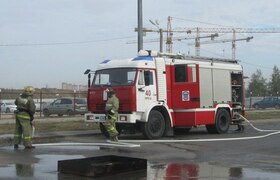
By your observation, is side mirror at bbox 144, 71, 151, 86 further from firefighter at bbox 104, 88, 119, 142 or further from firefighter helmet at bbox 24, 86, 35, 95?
firefighter helmet at bbox 24, 86, 35, 95

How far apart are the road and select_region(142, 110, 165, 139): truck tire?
909 mm

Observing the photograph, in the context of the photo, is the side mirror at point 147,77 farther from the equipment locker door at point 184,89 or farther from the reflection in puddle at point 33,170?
the reflection in puddle at point 33,170

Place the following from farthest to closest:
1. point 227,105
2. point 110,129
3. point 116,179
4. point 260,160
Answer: point 227,105, point 110,129, point 260,160, point 116,179

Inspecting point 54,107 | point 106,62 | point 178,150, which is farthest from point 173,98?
point 54,107

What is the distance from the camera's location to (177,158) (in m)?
12.6

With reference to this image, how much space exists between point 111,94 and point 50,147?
287cm

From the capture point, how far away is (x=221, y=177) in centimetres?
960

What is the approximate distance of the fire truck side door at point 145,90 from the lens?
1784 centimetres

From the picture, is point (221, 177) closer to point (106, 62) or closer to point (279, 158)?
point (279, 158)

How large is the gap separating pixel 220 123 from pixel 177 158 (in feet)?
30.0

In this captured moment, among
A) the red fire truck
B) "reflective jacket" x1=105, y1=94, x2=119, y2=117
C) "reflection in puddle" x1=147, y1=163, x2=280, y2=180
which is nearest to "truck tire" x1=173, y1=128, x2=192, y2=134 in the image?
the red fire truck

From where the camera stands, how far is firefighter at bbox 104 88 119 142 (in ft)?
53.9

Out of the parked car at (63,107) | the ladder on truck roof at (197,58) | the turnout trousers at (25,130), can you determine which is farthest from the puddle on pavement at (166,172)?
the parked car at (63,107)

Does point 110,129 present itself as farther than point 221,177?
Yes
